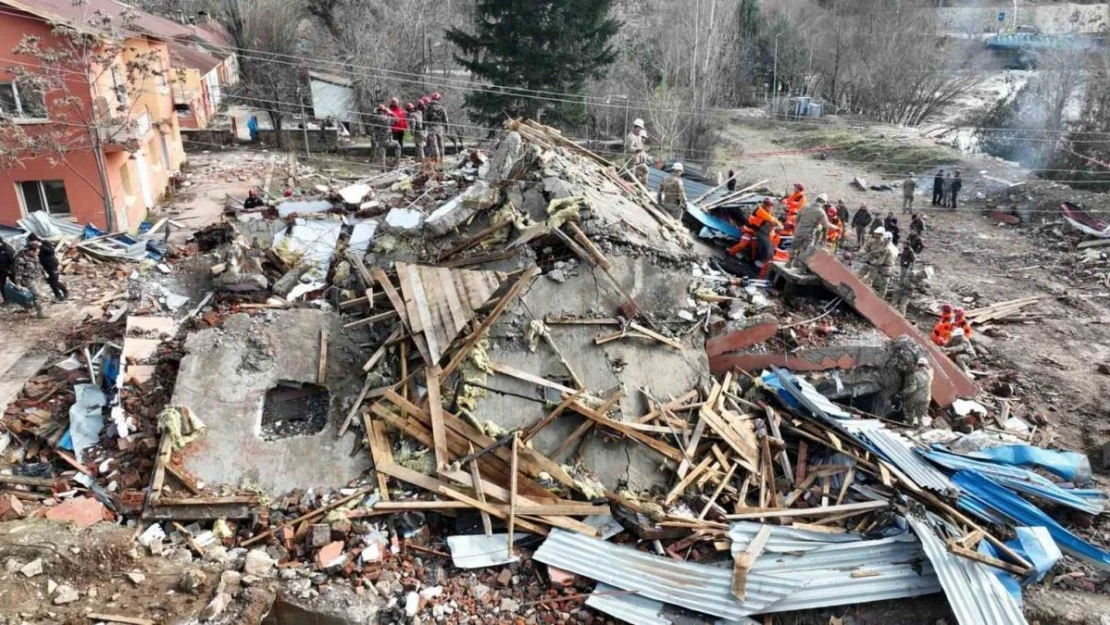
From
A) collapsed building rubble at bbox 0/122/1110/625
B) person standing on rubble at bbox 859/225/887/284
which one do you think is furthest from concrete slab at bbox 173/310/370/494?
person standing on rubble at bbox 859/225/887/284

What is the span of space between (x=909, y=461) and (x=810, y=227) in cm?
511

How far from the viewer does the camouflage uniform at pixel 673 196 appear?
13.6m

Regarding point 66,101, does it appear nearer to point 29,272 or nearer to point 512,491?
point 29,272

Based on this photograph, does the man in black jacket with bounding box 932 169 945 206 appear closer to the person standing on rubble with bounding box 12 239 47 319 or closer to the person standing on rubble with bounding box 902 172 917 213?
the person standing on rubble with bounding box 902 172 917 213

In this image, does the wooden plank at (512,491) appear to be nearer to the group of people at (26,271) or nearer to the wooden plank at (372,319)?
the wooden plank at (372,319)

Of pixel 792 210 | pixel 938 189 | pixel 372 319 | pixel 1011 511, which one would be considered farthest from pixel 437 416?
pixel 938 189

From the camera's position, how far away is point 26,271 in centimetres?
1283

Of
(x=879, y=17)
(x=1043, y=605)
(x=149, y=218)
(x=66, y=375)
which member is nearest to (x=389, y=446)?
(x=66, y=375)

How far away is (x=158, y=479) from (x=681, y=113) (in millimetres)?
22378

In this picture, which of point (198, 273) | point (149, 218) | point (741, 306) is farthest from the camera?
point (149, 218)

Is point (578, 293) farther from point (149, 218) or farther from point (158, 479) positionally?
point (149, 218)

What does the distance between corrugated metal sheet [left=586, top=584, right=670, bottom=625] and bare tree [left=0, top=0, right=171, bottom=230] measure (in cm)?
1519

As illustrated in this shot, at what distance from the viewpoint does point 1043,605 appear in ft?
24.6

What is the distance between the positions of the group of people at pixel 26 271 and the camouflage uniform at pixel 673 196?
35.7 ft
